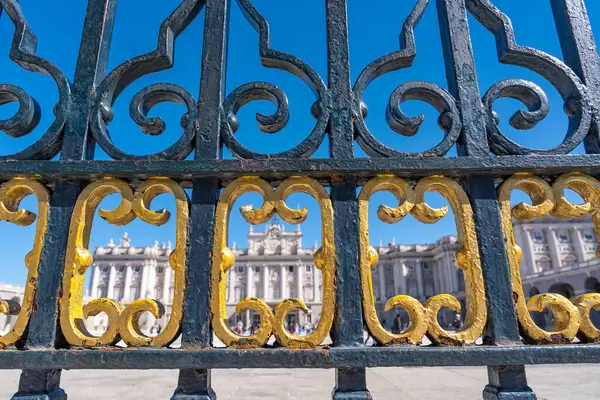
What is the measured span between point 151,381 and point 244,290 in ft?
183

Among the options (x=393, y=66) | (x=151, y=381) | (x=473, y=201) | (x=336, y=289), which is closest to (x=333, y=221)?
(x=336, y=289)

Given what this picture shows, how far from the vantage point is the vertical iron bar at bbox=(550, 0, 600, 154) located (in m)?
1.39

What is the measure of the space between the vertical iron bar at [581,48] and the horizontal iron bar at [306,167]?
0.16 meters

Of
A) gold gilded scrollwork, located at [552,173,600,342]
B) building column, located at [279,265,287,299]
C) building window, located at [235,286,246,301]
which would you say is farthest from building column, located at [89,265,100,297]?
gold gilded scrollwork, located at [552,173,600,342]

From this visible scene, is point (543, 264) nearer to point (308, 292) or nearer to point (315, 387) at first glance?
point (308, 292)

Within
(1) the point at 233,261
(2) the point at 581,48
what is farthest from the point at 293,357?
(2) the point at 581,48

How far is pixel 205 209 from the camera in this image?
4.24ft

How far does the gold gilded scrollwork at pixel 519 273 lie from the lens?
3.88 ft

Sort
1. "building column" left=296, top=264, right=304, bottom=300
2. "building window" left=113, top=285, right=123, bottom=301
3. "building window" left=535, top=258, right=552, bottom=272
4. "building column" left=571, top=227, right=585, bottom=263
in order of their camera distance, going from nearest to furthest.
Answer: "building column" left=571, top=227, right=585, bottom=263 → "building window" left=535, top=258, right=552, bottom=272 → "building column" left=296, top=264, right=304, bottom=300 → "building window" left=113, top=285, right=123, bottom=301

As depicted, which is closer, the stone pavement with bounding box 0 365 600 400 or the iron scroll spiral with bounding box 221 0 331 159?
the iron scroll spiral with bounding box 221 0 331 159

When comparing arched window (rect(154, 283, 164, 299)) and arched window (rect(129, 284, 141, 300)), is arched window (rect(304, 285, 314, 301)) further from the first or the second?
arched window (rect(129, 284, 141, 300))

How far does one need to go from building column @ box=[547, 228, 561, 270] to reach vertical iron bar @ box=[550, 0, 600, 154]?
46672mm

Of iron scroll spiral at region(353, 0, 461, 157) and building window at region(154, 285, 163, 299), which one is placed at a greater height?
building window at region(154, 285, 163, 299)

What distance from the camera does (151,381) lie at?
18.1ft
